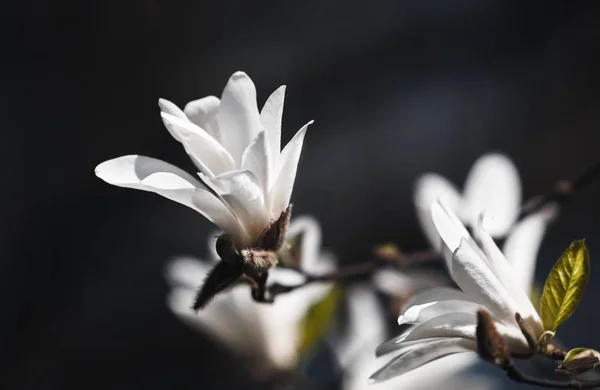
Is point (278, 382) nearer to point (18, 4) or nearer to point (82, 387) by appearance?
point (82, 387)

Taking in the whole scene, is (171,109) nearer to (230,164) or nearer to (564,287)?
(230,164)

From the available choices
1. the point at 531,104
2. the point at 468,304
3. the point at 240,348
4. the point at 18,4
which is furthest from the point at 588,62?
the point at 468,304

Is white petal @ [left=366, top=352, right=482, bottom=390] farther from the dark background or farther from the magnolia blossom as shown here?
the dark background

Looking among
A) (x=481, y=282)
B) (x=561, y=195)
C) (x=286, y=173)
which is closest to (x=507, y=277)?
(x=481, y=282)

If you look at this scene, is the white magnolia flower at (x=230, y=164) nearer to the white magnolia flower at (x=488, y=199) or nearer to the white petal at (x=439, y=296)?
the white petal at (x=439, y=296)

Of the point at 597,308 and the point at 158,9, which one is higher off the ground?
the point at 158,9

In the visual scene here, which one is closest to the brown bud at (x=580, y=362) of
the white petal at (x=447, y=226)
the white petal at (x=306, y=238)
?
the white petal at (x=447, y=226)

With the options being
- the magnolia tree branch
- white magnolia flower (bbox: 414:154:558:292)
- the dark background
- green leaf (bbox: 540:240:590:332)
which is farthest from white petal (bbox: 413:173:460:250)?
the dark background
